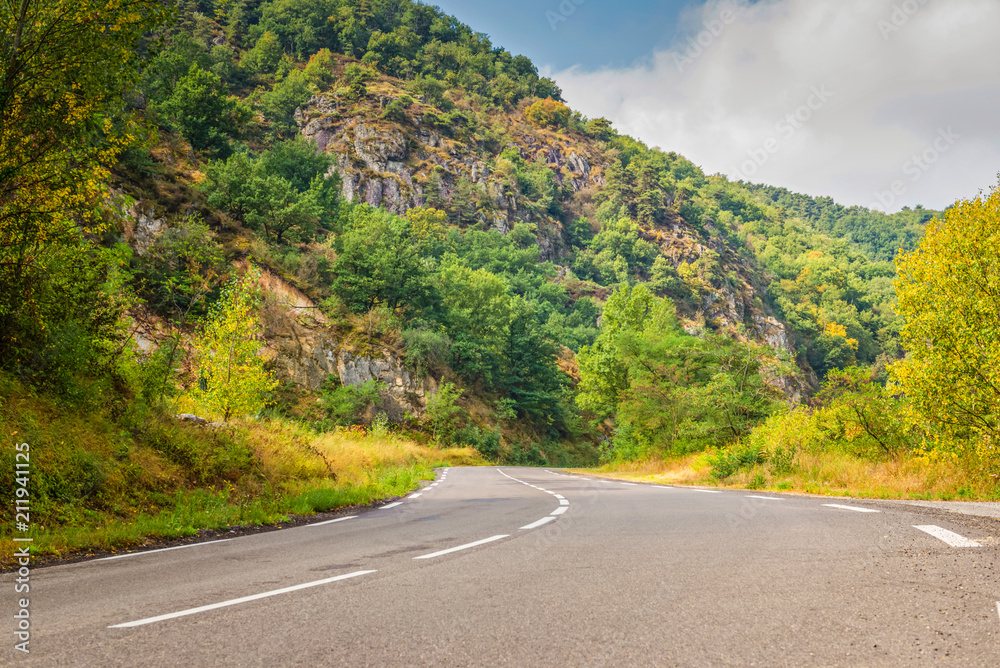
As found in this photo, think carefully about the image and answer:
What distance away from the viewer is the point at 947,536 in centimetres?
551

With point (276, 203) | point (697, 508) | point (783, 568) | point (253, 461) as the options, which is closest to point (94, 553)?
point (253, 461)

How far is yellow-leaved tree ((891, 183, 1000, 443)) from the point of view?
38.8ft

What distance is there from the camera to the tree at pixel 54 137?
8.64 m

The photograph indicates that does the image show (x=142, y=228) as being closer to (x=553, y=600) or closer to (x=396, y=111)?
(x=553, y=600)

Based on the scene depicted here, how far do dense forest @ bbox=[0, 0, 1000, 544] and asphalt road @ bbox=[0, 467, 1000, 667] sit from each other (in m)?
5.16

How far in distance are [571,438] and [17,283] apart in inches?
2336

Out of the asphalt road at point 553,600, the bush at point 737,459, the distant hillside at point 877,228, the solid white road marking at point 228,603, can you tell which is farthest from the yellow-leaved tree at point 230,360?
the distant hillside at point 877,228

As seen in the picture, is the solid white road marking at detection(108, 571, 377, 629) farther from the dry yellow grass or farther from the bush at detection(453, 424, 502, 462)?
the bush at detection(453, 424, 502, 462)

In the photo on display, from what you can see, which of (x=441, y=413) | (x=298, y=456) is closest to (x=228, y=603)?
(x=298, y=456)

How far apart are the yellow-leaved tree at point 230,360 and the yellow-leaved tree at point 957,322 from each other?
18.0m

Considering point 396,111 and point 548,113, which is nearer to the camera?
point 396,111

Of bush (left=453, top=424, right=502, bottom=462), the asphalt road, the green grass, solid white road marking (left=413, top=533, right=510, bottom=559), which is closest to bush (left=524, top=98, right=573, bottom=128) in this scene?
bush (left=453, top=424, right=502, bottom=462)

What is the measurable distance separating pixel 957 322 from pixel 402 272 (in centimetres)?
4201

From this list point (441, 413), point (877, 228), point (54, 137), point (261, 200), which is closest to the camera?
point (54, 137)
